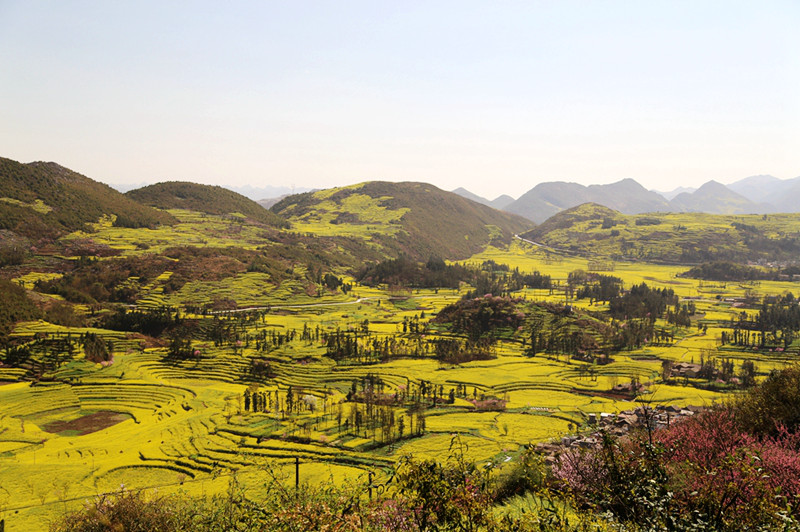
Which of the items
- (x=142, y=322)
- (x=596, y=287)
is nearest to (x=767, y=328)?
(x=596, y=287)

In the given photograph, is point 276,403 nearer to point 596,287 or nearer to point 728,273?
point 596,287

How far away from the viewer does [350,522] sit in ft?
35.1

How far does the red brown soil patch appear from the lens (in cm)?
4016

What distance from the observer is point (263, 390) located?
51.8 metres

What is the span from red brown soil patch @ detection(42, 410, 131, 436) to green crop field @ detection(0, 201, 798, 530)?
18cm

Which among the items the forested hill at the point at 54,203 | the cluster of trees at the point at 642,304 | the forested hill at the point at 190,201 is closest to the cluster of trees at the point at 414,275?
the cluster of trees at the point at 642,304

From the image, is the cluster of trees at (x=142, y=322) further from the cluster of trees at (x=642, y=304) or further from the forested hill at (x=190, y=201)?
the forested hill at (x=190, y=201)

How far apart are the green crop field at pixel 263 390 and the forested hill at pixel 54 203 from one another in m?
24.0

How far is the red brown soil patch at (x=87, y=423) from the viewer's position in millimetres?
40156

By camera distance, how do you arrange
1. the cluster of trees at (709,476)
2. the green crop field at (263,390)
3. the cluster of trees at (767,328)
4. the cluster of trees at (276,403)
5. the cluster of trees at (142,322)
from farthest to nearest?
the cluster of trees at (142,322) → the cluster of trees at (767,328) → the cluster of trees at (276,403) → the green crop field at (263,390) → the cluster of trees at (709,476)

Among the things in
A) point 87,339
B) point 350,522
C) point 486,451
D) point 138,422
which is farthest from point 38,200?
point 350,522

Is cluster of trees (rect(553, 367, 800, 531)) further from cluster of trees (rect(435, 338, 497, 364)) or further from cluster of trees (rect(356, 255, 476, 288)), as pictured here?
cluster of trees (rect(356, 255, 476, 288))

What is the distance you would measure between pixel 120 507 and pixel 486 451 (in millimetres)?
24842

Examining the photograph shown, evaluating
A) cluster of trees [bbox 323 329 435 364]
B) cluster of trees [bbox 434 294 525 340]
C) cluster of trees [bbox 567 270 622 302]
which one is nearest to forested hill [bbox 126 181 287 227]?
cluster of trees [bbox 567 270 622 302]
